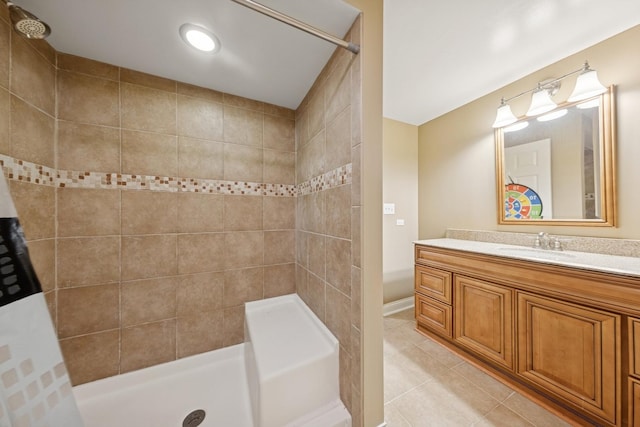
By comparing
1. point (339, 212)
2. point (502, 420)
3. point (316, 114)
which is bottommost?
point (502, 420)

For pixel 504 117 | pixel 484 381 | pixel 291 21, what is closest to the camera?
pixel 291 21

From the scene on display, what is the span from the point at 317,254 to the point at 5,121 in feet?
5.40

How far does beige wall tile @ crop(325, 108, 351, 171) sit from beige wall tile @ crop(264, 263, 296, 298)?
3.28ft

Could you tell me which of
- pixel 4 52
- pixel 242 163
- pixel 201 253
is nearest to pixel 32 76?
pixel 4 52

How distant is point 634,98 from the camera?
1280 mm

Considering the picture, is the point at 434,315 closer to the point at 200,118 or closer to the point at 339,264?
the point at 339,264

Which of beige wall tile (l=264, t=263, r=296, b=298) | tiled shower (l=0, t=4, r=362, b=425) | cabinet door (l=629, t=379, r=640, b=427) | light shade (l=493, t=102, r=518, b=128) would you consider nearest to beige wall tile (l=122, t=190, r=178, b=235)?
tiled shower (l=0, t=4, r=362, b=425)

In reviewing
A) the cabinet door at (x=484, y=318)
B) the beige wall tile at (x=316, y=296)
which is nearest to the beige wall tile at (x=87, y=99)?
the beige wall tile at (x=316, y=296)

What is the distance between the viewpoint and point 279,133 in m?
1.77

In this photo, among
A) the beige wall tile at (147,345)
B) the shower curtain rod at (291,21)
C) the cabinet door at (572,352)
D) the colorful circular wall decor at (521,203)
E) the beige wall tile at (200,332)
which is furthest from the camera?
the colorful circular wall decor at (521,203)

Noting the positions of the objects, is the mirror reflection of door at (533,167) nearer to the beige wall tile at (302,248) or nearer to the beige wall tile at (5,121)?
the beige wall tile at (302,248)

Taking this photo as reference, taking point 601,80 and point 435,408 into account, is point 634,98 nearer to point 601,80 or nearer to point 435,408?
point 601,80

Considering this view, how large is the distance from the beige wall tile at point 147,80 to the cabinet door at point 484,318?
2640mm

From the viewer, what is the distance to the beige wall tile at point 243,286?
1.58m
